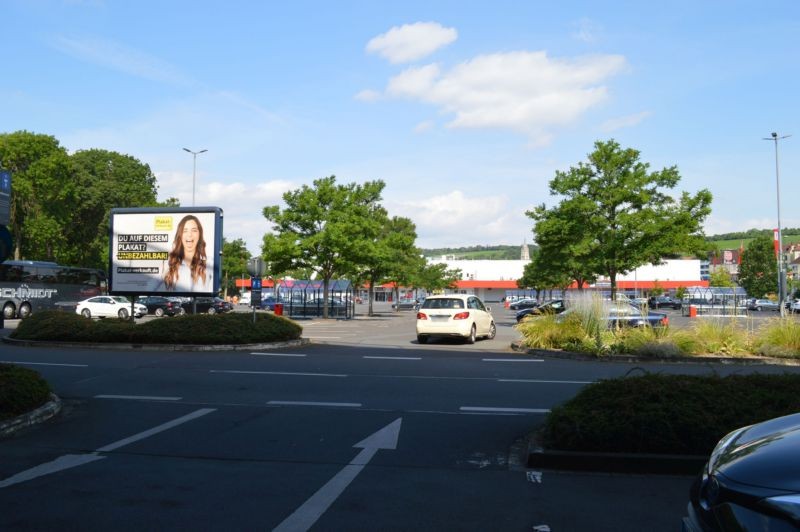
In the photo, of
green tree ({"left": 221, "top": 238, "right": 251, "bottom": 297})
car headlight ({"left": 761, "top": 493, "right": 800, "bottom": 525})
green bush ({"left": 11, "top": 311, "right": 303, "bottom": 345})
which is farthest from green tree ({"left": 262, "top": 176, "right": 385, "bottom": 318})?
green tree ({"left": 221, "top": 238, "right": 251, "bottom": 297})

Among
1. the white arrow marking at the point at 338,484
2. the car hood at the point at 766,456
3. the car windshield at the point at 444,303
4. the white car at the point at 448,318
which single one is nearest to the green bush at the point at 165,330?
the white car at the point at 448,318

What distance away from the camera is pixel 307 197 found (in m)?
43.8

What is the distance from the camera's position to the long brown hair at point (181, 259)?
74.9 ft

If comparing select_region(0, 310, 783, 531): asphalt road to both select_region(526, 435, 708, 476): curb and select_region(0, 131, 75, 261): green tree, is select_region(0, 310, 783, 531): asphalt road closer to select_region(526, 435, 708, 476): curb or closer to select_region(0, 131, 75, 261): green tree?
select_region(526, 435, 708, 476): curb

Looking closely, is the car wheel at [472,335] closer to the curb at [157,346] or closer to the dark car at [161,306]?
the curb at [157,346]

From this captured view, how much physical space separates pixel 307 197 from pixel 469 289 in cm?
7636

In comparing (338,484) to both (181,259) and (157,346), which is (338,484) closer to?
Result: (157,346)

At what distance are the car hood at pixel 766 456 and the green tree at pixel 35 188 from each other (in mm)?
57515

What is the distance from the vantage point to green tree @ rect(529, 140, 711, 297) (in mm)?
29266

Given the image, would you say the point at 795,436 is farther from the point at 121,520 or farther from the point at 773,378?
the point at 773,378

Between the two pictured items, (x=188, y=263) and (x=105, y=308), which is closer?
(x=188, y=263)

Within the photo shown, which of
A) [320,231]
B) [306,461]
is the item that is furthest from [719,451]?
[320,231]

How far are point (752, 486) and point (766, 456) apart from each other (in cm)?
31

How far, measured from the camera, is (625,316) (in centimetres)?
1825
